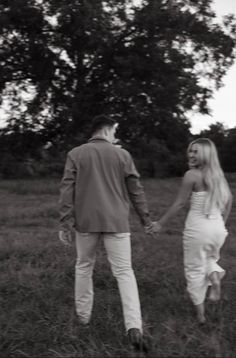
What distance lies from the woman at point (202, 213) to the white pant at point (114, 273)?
69cm

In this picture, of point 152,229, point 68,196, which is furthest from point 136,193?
point 68,196

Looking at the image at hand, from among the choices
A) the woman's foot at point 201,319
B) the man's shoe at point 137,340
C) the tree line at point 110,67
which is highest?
the tree line at point 110,67

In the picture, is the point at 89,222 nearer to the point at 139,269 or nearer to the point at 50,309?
the point at 50,309

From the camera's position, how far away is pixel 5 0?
85.4ft

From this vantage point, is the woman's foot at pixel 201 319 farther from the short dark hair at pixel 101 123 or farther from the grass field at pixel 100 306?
the short dark hair at pixel 101 123

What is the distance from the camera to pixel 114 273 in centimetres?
485

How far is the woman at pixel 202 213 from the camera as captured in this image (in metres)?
5.36

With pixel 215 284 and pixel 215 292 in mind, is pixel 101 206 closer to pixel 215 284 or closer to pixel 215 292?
pixel 215 284

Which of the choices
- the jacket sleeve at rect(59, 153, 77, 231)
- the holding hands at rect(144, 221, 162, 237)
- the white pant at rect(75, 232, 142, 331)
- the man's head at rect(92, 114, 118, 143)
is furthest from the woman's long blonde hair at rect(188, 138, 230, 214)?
the jacket sleeve at rect(59, 153, 77, 231)

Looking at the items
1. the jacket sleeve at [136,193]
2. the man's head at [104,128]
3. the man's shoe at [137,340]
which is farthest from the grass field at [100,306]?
the man's head at [104,128]

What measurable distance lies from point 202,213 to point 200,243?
29cm

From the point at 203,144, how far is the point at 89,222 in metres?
1.37

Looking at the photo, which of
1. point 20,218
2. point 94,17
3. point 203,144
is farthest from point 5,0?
point 203,144

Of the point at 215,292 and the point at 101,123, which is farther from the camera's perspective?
the point at 215,292
